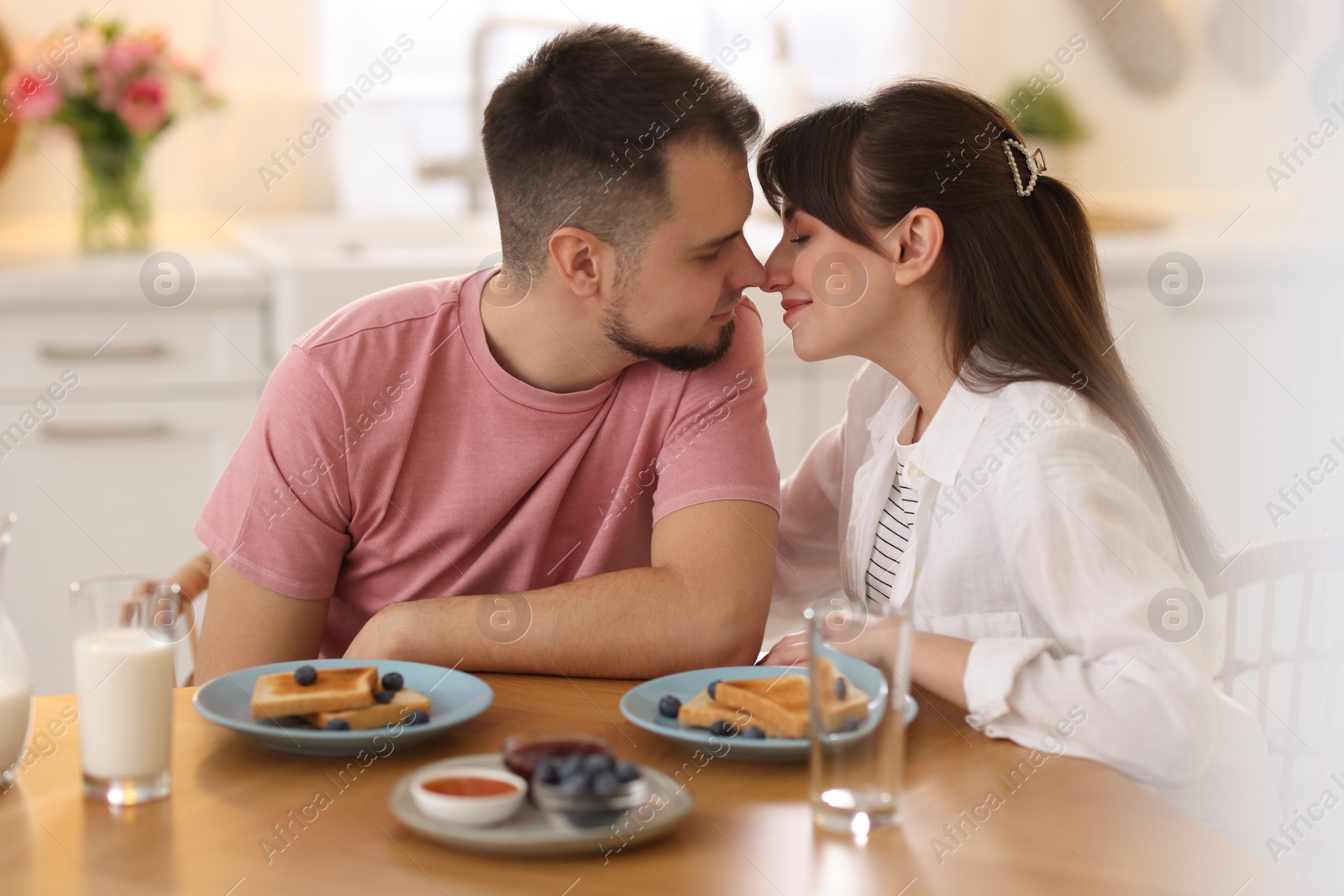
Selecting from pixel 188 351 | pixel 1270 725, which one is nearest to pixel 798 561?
pixel 1270 725

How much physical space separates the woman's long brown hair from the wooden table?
43 centimetres

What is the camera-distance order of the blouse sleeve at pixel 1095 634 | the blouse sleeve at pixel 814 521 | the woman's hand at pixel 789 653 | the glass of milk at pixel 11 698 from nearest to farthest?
the glass of milk at pixel 11 698 → the blouse sleeve at pixel 1095 634 → the woman's hand at pixel 789 653 → the blouse sleeve at pixel 814 521

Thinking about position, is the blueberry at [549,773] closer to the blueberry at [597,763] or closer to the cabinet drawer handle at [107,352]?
the blueberry at [597,763]

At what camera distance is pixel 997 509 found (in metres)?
1.16

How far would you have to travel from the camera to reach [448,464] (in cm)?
139

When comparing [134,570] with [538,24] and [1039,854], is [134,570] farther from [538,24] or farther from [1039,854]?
[1039,854]

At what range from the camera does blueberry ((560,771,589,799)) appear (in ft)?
2.62

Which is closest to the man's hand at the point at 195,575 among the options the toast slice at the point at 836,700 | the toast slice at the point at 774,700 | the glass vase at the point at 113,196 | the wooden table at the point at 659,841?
the wooden table at the point at 659,841

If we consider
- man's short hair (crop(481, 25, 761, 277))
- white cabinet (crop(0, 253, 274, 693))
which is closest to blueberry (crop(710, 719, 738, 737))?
man's short hair (crop(481, 25, 761, 277))

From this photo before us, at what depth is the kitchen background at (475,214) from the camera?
2.44 metres

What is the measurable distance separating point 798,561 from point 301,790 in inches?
32.3

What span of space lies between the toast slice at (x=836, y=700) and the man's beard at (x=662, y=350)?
61 cm

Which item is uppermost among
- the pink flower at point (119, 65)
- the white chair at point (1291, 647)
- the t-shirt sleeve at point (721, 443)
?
the pink flower at point (119, 65)

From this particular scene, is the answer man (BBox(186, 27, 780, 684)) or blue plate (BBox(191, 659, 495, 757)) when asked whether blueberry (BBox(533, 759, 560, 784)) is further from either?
man (BBox(186, 27, 780, 684))
